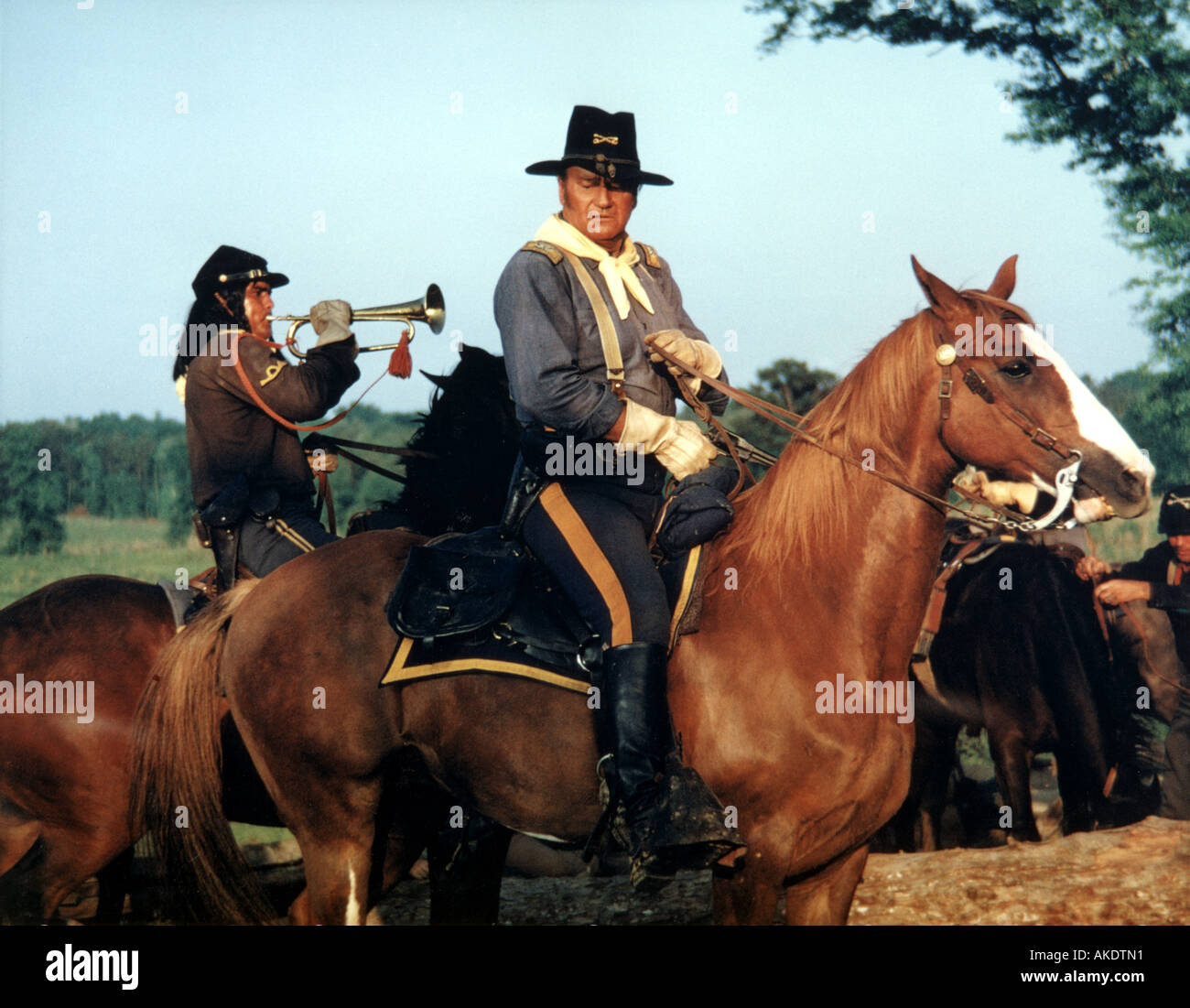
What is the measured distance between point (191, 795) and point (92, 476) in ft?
28.4

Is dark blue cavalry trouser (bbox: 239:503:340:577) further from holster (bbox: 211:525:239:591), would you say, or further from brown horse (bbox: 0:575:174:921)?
brown horse (bbox: 0:575:174:921)

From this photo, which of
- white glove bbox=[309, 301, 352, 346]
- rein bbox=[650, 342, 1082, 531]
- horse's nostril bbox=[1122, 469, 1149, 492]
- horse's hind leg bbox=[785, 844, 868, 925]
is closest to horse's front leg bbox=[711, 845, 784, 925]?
horse's hind leg bbox=[785, 844, 868, 925]

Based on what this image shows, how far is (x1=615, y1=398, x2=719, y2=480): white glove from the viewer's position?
166 inches

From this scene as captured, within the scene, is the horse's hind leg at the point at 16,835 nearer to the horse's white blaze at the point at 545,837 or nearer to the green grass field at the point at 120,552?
the horse's white blaze at the point at 545,837

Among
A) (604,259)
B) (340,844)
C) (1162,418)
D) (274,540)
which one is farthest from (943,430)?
(1162,418)

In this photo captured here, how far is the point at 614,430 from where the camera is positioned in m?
4.21

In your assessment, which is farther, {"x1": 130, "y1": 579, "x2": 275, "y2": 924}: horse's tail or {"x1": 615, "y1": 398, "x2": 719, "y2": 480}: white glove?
{"x1": 130, "y1": 579, "x2": 275, "y2": 924}: horse's tail

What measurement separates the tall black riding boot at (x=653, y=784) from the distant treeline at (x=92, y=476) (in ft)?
21.2

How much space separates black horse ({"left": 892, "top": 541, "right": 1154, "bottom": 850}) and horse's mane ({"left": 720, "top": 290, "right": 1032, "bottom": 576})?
4555 millimetres
